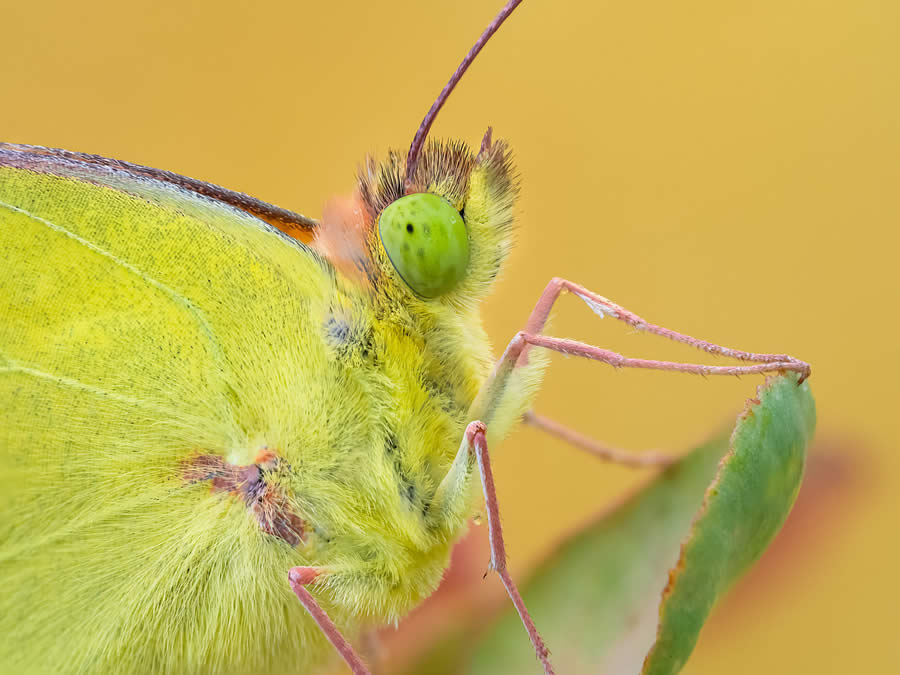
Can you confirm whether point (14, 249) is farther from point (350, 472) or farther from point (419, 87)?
point (419, 87)

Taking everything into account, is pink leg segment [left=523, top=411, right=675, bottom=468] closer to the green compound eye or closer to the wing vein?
the green compound eye

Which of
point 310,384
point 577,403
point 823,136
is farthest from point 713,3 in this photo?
point 310,384

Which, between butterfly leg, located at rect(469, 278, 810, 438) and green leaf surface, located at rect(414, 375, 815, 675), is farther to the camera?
butterfly leg, located at rect(469, 278, 810, 438)

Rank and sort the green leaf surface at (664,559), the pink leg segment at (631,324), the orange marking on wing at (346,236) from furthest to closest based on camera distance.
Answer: the orange marking on wing at (346,236) → the pink leg segment at (631,324) → the green leaf surface at (664,559)

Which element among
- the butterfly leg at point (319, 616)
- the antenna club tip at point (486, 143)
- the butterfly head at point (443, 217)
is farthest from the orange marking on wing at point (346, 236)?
the butterfly leg at point (319, 616)

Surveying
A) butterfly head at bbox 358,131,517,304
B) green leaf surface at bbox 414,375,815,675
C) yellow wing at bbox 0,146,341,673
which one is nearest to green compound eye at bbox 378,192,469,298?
butterfly head at bbox 358,131,517,304

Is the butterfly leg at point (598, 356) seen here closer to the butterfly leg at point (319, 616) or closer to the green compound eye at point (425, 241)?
the green compound eye at point (425, 241)
